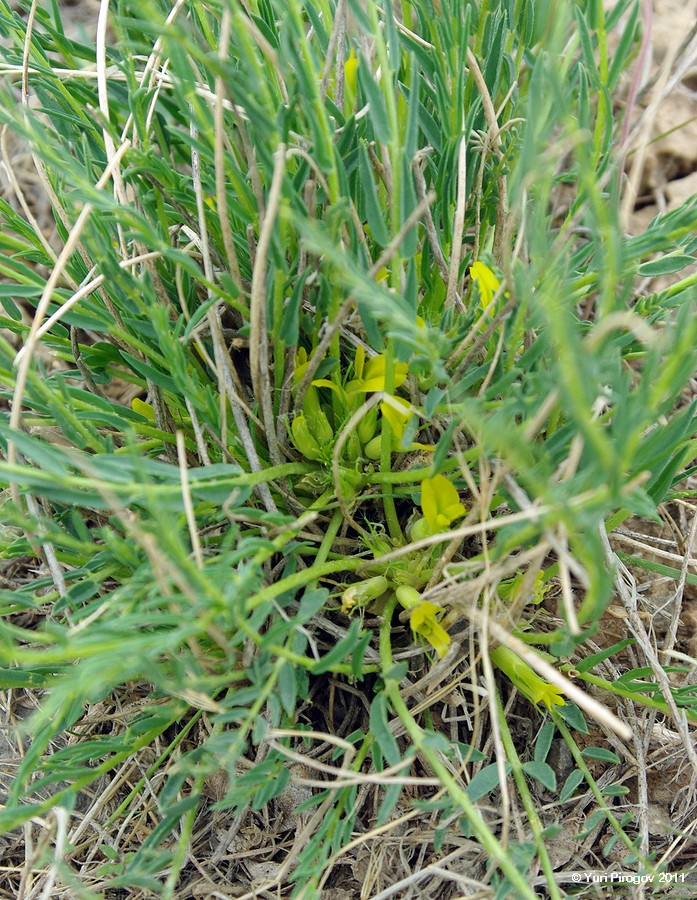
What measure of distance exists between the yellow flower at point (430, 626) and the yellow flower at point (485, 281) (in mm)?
395

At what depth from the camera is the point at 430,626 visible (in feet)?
3.19

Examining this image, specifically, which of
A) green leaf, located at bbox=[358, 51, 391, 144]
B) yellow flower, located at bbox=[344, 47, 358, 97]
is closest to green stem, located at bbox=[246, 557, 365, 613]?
green leaf, located at bbox=[358, 51, 391, 144]

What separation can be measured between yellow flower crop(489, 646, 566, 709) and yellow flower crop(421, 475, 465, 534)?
21cm

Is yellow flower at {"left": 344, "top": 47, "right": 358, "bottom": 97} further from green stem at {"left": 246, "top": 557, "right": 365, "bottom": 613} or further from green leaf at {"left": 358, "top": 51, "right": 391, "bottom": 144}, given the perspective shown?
green stem at {"left": 246, "top": 557, "right": 365, "bottom": 613}

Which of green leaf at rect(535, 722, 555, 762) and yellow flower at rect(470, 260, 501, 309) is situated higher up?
yellow flower at rect(470, 260, 501, 309)

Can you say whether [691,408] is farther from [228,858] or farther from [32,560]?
[32,560]

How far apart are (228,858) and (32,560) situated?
0.67m

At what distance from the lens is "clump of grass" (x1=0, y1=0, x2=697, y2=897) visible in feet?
2.50

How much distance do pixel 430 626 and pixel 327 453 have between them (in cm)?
27

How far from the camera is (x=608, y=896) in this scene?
Result: 1.04 m

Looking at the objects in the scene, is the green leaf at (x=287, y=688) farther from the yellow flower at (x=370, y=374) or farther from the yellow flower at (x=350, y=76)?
the yellow flower at (x=350, y=76)

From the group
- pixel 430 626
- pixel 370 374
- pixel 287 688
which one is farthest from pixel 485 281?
pixel 287 688

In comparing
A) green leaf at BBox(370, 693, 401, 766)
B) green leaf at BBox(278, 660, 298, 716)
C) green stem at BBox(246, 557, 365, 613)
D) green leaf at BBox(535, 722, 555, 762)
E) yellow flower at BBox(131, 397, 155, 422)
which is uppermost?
green stem at BBox(246, 557, 365, 613)

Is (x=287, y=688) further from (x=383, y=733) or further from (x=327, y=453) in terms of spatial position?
(x=327, y=453)
